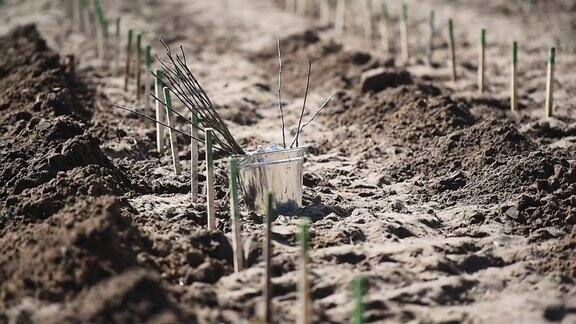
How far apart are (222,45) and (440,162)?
5.66 meters

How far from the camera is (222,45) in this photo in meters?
11.8

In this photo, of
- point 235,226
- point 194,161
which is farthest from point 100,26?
point 235,226

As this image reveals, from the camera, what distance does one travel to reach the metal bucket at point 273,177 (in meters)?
5.54

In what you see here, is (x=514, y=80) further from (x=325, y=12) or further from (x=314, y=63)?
(x=325, y=12)

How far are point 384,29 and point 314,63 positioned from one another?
3.62 feet

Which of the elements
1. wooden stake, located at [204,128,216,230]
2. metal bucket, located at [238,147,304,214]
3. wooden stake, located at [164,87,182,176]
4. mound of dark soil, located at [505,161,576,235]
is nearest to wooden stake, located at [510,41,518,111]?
mound of dark soil, located at [505,161,576,235]

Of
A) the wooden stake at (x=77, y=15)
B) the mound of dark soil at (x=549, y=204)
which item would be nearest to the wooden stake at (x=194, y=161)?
the mound of dark soil at (x=549, y=204)

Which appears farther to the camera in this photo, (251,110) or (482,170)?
(251,110)

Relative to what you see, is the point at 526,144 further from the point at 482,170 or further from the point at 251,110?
the point at 251,110

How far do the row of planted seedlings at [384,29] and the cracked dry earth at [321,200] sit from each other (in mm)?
196

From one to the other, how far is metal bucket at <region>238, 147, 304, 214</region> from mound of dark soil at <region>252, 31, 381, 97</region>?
12.1 ft

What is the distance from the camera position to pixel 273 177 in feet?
18.3

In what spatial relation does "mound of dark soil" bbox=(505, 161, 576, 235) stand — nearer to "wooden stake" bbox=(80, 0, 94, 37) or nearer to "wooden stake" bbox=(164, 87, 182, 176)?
"wooden stake" bbox=(164, 87, 182, 176)

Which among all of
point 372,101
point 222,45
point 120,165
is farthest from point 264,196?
point 222,45
